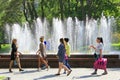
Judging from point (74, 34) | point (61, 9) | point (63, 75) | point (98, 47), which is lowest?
point (63, 75)

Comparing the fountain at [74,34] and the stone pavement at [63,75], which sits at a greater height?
the fountain at [74,34]

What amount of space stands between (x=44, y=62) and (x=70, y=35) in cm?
2730

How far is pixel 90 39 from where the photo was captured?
47.1 meters

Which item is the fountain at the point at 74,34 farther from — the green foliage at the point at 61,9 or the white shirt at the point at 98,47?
the white shirt at the point at 98,47

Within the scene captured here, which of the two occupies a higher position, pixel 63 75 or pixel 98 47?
pixel 98 47

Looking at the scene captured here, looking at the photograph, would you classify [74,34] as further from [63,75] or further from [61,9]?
[63,75]

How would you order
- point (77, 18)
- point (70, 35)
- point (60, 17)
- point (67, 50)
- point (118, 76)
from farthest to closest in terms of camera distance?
1. point (60, 17)
2. point (77, 18)
3. point (70, 35)
4. point (67, 50)
5. point (118, 76)

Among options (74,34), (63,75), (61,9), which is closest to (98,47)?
(63,75)

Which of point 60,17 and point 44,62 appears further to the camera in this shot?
point 60,17

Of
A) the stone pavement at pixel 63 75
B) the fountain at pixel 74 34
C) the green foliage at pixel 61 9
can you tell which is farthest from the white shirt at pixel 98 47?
the green foliage at pixel 61 9

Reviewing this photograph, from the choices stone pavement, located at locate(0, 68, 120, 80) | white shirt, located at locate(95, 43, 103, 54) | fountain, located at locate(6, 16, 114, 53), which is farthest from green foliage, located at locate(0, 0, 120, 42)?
white shirt, located at locate(95, 43, 103, 54)

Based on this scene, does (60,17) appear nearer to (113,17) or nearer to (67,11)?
(67,11)

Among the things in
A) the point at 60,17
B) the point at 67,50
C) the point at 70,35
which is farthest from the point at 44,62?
the point at 60,17

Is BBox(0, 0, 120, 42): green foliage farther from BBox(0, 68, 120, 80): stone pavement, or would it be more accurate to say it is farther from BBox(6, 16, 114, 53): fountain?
BBox(0, 68, 120, 80): stone pavement
